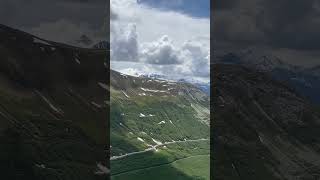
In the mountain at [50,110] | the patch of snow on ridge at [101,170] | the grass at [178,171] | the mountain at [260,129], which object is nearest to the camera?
the mountain at [50,110]

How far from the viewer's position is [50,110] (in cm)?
2584

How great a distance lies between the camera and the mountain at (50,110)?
82.9 feet

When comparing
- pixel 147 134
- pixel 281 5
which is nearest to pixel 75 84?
pixel 281 5

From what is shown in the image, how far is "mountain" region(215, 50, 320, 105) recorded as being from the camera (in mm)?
28141

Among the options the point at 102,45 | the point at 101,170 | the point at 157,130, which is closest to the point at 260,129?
the point at 101,170

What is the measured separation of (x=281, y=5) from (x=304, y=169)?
31.8 ft

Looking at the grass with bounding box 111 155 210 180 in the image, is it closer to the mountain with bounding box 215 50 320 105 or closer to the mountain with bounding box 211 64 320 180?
the mountain with bounding box 211 64 320 180

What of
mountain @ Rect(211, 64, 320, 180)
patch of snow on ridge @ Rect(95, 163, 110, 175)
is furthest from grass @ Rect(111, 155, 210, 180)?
patch of snow on ridge @ Rect(95, 163, 110, 175)

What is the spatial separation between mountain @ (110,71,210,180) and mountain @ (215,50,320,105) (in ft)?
271

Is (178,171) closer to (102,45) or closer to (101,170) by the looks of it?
(101,170)

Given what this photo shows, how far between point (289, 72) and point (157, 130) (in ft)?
441

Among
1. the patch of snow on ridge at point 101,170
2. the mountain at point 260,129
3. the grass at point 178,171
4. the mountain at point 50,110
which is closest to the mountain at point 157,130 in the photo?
the grass at point 178,171

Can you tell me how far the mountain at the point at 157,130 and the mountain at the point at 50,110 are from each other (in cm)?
8243

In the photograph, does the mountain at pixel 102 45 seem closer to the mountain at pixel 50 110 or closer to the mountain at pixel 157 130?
the mountain at pixel 50 110
